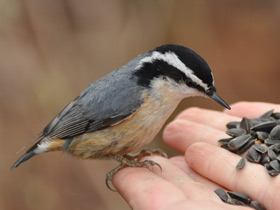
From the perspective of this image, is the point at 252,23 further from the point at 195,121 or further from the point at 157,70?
the point at 157,70

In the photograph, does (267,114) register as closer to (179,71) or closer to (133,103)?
(179,71)

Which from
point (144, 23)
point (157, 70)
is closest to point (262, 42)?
point (144, 23)

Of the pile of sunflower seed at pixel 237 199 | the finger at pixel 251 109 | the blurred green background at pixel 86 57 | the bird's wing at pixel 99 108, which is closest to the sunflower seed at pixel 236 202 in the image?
the pile of sunflower seed at pixel 237 199

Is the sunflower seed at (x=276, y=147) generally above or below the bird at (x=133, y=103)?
below

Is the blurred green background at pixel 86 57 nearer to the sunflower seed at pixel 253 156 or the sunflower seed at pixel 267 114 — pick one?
the sunflower seed at pixel 267 114

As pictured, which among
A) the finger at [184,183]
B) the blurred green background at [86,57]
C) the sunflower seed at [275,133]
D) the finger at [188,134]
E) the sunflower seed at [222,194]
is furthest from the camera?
the blurred green background at [86,57]

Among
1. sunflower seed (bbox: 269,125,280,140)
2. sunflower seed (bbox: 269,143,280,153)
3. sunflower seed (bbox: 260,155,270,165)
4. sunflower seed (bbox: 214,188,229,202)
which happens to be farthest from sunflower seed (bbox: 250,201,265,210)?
sunflower seed (bbox: 269,125,280,140)

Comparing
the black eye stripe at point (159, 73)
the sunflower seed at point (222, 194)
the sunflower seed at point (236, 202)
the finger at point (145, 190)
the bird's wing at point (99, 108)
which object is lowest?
the sunflower seed at point (236, 202)
